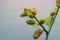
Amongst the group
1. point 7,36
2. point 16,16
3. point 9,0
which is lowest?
point 7,36

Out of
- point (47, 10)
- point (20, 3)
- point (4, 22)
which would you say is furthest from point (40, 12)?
point (4, 22)

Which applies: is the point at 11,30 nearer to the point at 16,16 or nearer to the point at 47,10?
the point at 16,16

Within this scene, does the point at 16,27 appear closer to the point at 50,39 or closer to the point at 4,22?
the point at 4,22

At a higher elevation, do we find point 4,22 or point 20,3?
point 20,3

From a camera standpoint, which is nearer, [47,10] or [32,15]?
[32,15]

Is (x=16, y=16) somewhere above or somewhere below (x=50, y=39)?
above


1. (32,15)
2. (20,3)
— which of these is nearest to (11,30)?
(20,3)
